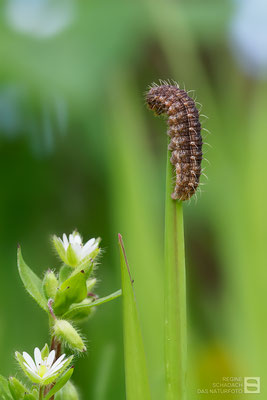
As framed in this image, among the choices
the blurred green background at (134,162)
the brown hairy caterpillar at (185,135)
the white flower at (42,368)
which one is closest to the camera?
the white flower at (42,368)

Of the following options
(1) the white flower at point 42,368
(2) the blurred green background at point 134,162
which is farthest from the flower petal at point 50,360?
(2) the blurred green background at point 134,162

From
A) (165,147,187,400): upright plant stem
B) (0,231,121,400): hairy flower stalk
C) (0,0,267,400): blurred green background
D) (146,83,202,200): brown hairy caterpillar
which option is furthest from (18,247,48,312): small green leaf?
(0,0,267,400): blurred green background

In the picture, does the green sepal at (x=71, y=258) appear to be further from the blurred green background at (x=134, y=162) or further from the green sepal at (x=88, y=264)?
the blurred green background at (x=134, y=162)

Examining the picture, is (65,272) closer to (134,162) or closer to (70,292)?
(70,292)

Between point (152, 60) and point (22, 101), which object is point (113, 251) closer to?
point (22, 101)

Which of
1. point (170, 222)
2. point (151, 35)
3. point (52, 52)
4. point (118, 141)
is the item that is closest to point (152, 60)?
point (151, 35)

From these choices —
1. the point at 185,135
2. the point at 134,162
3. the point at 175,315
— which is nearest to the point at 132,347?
the point at 175,315
